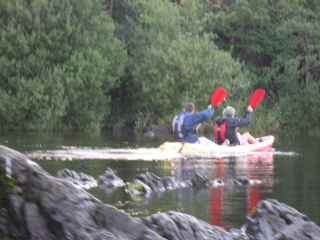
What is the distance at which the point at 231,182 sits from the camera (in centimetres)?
1341

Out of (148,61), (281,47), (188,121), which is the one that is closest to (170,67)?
(148,61)

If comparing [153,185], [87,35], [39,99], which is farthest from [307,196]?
[87,35]

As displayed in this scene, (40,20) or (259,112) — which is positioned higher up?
(40,20)

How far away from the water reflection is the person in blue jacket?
132 centimetres

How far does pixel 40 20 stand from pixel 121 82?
7.42 m

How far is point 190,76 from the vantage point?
37969 mm

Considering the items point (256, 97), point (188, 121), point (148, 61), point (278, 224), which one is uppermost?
point (148, 61)

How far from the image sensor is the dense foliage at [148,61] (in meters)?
35.4

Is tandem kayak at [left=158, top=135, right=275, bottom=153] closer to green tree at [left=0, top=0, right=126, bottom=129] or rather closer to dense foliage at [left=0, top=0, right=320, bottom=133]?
dense foliage at [left=0, top=0, right=320, bottom=133]

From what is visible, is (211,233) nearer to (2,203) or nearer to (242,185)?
(2,203)

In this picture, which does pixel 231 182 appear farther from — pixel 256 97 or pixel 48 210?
→ pixel 256 97

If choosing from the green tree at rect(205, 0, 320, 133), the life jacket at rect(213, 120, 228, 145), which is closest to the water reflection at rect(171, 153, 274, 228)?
the life jacket at rect(213, 120, 228, 145)

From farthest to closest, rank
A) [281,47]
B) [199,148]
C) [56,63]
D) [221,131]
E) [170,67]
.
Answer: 1. [281,47]
2. [170,67]
3. [56,63]
4. [221,131]
5. [199,148]

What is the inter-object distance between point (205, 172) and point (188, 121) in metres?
4.63
